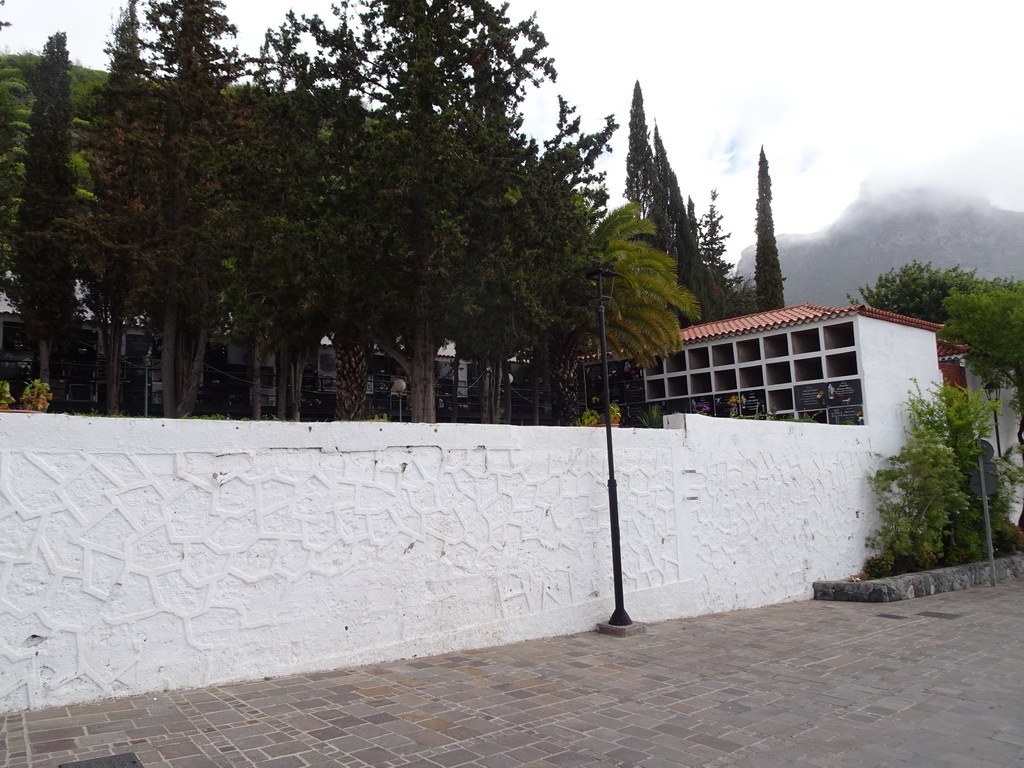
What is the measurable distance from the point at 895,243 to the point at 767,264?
100m

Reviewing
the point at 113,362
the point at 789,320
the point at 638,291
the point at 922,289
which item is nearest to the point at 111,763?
the point at 638,291

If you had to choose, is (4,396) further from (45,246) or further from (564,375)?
(564,375)

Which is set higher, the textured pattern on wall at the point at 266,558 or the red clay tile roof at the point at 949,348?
the red clay tile roof at the point at 949,348

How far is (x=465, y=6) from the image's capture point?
1135cm

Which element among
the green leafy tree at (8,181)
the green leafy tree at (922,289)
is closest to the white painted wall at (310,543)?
the green leafy tree at (8,181)

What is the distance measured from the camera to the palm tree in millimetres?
15766

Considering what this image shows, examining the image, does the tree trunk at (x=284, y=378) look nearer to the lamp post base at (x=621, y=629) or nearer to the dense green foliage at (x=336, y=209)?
the dense green foliage at (x=336, y=209)

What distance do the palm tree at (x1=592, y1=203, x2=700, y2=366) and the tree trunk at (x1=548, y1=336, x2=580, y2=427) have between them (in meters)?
1.02

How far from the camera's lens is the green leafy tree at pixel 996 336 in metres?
18.1

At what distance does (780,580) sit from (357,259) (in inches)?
328

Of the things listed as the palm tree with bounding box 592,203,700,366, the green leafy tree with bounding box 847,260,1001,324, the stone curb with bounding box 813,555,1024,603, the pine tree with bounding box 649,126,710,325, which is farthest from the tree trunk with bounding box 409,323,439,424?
the green leafy tree with bounding box 847,260,1001,324

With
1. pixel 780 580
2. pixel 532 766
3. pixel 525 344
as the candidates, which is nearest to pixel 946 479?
pixel 780 580

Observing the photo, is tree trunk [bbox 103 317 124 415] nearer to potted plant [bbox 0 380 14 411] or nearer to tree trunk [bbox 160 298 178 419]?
tree trunk [bbox 160 298 178 419]

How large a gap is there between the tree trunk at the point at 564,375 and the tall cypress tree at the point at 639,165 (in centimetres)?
1192
